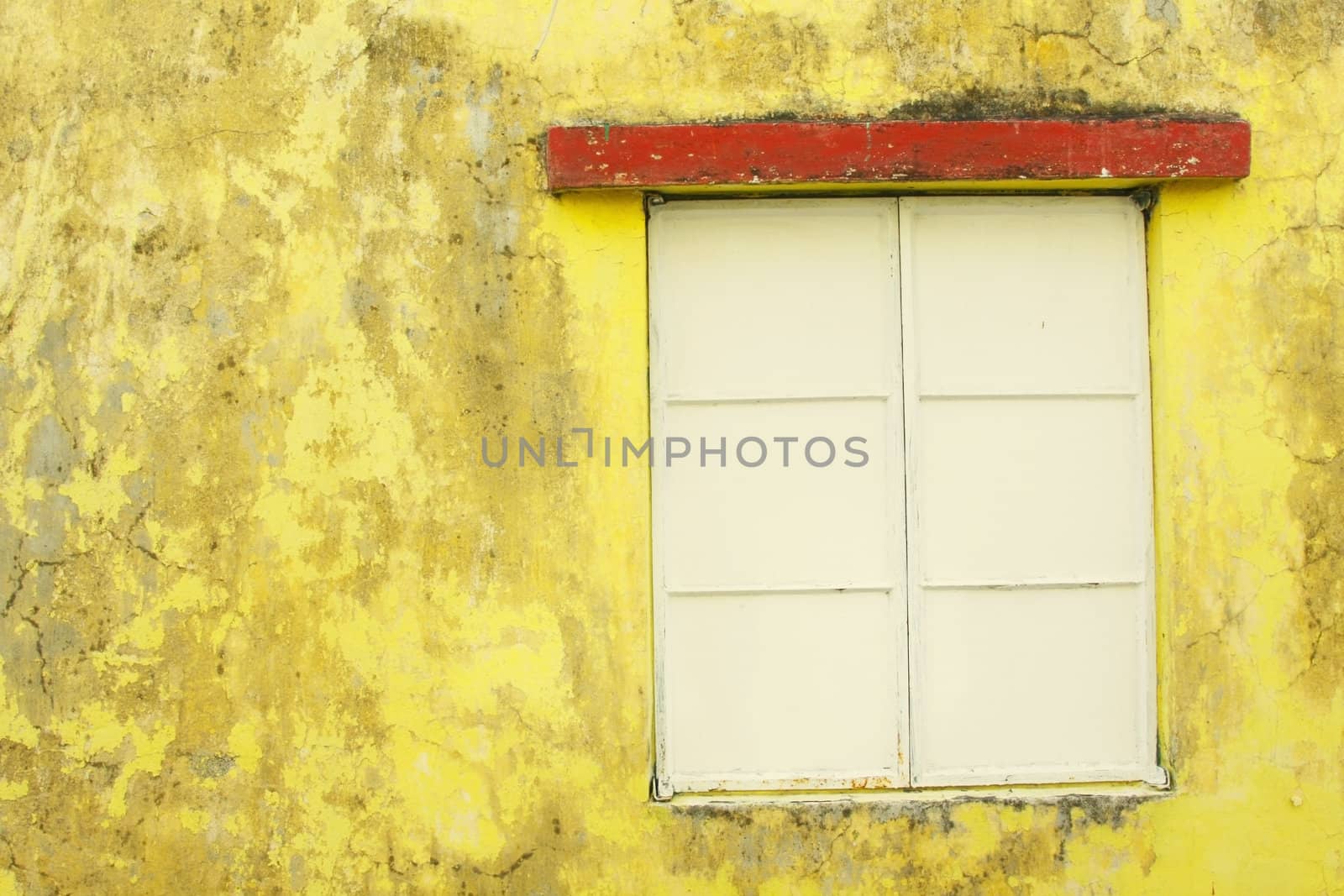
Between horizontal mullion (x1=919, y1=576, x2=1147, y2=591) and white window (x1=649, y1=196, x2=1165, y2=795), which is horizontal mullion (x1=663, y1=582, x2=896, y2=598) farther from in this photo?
horizontal mullion (x1=919, y1=576, x2=1147, y2=591)

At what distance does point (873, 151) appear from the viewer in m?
2.78

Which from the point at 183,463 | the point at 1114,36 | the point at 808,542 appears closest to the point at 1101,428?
the point at 808,542

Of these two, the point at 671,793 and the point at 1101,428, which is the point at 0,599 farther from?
the point at 1101,428

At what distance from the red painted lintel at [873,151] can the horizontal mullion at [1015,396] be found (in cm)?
58

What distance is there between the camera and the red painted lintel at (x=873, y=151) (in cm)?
278

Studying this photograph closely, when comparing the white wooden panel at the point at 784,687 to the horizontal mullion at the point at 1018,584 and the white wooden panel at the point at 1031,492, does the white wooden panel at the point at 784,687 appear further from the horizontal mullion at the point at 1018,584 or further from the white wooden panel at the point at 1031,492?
the white wooden panel at the point at 1031,492

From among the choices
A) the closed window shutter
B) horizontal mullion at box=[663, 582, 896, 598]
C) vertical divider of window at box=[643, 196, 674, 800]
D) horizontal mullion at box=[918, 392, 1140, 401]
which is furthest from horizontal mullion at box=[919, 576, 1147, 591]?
vertical divider of window at box=[643, 196, 674, 800]

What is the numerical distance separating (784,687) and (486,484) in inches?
38.7

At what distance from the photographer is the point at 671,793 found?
2.89 m

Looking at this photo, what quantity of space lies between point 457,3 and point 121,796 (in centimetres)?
230

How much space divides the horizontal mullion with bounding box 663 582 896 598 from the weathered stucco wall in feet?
0.52

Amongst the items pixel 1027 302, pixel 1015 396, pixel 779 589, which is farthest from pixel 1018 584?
pixel 1027 302

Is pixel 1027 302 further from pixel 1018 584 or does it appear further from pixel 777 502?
pixel 777 502

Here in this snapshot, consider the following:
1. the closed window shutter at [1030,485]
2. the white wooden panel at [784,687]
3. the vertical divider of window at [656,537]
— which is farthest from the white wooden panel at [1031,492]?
the vertical divider of window at [656,537]
